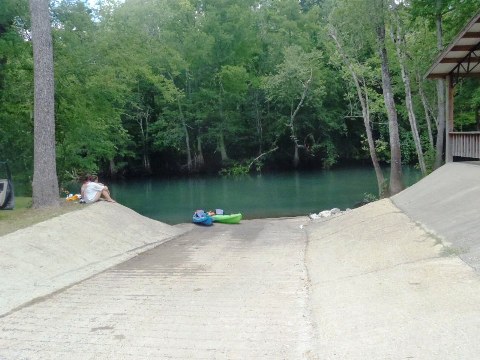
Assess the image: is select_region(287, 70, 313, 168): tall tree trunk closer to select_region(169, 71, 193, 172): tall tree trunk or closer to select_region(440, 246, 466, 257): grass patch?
select_region(169, 71, 193, 172): tall tree trunk

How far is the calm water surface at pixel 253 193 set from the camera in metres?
28.4

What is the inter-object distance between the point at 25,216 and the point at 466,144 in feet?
45.2

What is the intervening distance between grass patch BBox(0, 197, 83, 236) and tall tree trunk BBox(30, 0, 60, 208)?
0.52m

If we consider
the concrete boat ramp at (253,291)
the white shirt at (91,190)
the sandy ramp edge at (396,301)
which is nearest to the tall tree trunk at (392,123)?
the concrete boat ramp at (253,291)

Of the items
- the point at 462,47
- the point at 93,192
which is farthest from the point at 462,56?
the point at 93,192

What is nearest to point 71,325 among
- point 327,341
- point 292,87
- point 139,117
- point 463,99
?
point 327,341

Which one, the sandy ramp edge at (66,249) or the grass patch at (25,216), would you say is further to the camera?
the grass patch at (25,216)

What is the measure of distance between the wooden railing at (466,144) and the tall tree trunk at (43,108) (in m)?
12.7

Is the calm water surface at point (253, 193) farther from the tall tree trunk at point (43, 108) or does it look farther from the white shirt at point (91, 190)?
the tall tree trunk at point (43, 108)

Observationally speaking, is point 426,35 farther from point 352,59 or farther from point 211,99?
point 211,99

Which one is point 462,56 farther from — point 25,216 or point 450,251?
point 25,216

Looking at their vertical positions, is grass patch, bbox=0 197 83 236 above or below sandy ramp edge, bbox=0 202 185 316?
above

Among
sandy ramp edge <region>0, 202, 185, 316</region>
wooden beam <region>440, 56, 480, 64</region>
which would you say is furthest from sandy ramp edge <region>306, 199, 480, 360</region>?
wooden beam <region>440, 56, 480, 64</region>

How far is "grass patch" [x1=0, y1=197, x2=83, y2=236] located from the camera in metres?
11.3
